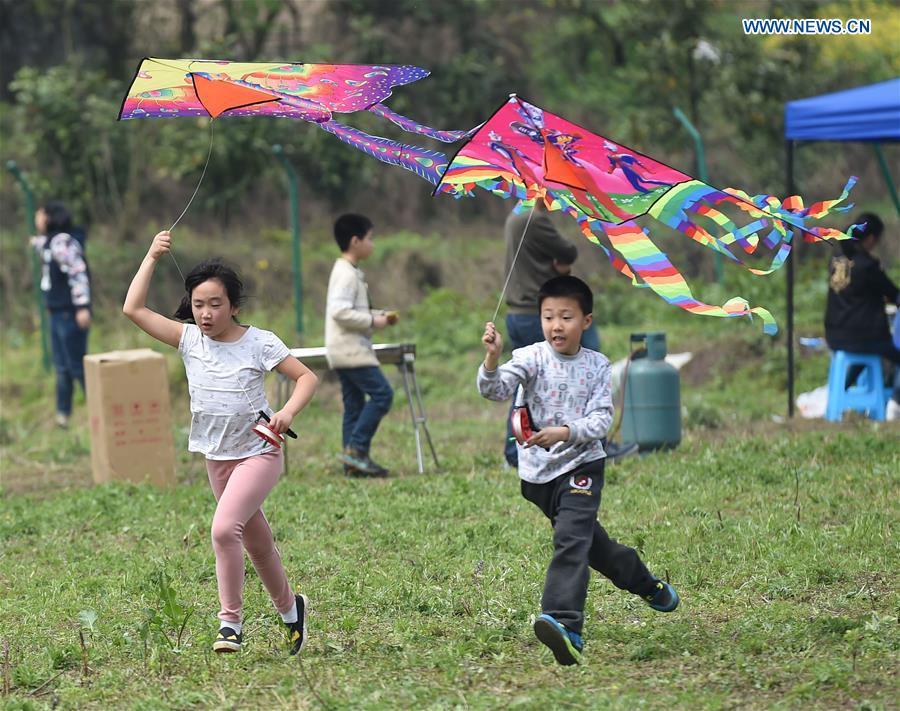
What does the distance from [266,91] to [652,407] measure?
490 centimetres

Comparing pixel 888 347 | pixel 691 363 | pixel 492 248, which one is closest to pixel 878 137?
pixel 888 347

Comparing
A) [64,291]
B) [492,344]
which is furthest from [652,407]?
[64,291]

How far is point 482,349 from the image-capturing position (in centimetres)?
1552

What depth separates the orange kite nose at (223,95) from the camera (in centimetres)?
570

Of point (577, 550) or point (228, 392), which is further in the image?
point (228, 392)

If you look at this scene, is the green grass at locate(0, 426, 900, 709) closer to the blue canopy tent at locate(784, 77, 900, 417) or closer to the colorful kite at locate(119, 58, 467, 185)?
the colorful kite at locate(119, 58, 467, 185)

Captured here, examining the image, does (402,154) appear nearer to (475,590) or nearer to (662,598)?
(475,590)

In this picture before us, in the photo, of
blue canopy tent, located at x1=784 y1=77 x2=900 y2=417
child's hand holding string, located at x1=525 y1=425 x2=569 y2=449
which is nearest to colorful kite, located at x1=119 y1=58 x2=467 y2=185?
child's hand holding string, located at x1=525 y1=425 x2=569 y2=449

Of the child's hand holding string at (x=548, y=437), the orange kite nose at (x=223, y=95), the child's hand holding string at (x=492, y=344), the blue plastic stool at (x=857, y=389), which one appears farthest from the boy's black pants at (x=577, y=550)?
the blue plastic stool at (x=857, y=389)

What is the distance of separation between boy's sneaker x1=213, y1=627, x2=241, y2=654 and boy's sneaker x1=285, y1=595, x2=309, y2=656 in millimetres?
224

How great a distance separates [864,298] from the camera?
10.8 metres

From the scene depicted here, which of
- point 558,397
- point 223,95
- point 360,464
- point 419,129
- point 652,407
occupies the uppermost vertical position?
point 223,95

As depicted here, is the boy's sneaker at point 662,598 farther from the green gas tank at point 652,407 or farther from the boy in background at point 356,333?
the green gas tank at point 652,407

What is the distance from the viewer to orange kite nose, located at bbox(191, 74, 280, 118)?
18.7ft
